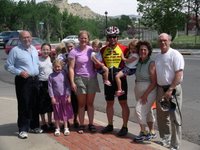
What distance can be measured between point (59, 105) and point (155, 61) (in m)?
1.86

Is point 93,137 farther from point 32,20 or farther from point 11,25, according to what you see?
point 11,25

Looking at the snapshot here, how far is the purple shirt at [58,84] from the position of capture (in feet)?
23.1

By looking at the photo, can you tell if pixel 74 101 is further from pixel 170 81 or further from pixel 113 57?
pixel 170 81

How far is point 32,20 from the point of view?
63656 millimetres

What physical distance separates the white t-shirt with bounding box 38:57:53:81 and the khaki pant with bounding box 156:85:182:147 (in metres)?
1.97

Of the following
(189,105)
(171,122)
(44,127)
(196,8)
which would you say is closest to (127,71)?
(171,122)

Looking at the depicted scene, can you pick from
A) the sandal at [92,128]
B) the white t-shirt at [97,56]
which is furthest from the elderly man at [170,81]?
the sandal at [92,128]

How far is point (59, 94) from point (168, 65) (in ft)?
6.54

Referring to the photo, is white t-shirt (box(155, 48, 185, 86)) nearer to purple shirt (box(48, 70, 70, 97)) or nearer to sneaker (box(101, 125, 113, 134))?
sneaker (box(101, 125, 113, 134))

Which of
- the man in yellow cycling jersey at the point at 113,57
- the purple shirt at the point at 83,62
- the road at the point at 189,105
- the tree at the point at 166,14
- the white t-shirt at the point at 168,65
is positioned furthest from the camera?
the tree at the point at 166,14

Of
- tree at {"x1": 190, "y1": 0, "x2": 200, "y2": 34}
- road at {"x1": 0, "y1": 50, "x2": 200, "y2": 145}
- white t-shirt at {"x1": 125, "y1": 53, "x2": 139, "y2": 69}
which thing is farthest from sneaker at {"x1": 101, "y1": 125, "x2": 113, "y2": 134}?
tree at {"x1": 190, "y1": 0, "x2": 200, "y2": 34}

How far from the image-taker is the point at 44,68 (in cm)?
719

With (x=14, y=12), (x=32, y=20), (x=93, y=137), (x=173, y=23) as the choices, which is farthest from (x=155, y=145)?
(x=14, y=12)

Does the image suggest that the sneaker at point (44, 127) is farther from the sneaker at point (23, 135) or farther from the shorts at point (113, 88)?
the shorts at point (113, 88)
